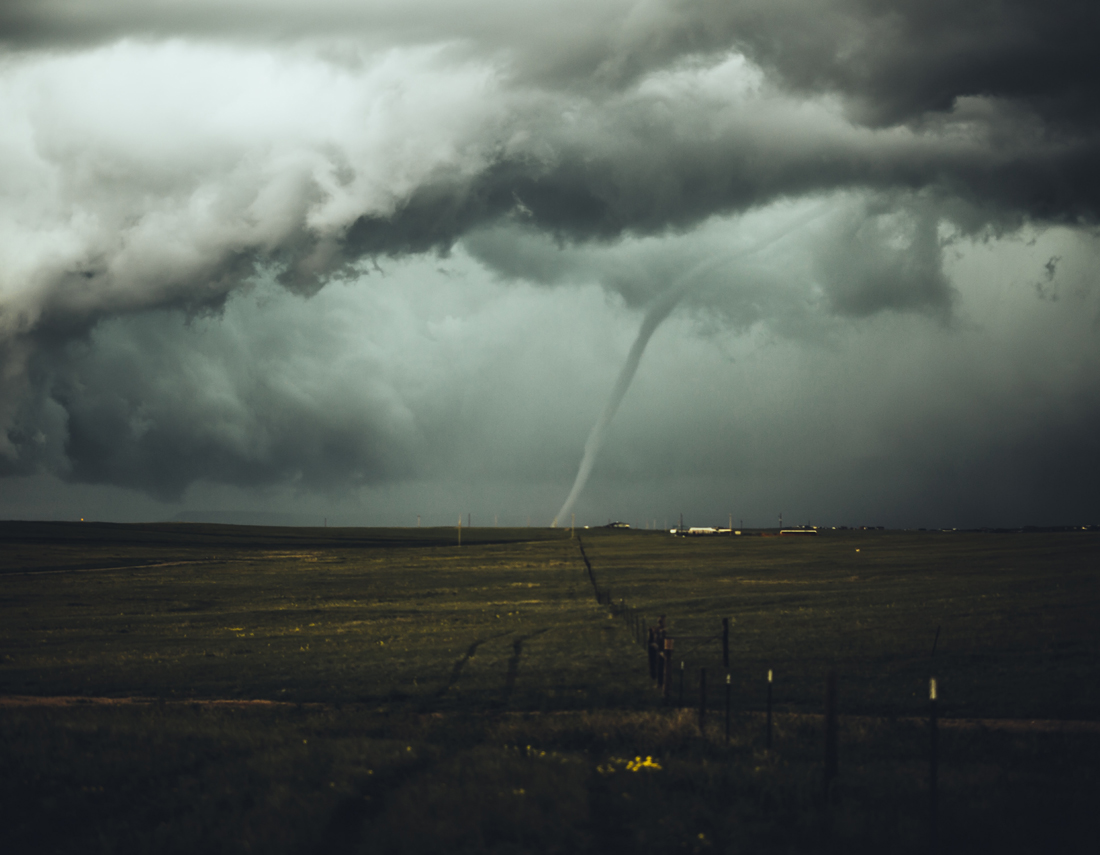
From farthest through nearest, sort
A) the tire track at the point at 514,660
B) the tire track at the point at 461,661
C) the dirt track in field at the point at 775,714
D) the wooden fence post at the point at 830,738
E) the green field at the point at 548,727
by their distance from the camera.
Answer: the tire track at the point at 461,661
the tire track at the point at 514,660
the dirt track in field at the point at 775,714
the wooden fence post at the point at 830,738
the green field at the point at 548,727

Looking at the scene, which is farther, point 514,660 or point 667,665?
point 514,660

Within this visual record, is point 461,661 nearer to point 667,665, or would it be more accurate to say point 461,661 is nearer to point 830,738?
point 667,665

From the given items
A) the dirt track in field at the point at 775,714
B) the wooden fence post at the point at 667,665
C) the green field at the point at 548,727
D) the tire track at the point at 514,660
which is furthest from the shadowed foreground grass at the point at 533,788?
the tire track at the point at 514,660

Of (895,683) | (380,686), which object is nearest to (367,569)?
(380,686)

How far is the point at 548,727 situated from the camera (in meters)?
24.4

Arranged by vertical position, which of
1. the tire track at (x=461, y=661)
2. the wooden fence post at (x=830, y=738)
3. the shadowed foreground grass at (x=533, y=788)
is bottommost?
the tire track at (x=461, y=661)

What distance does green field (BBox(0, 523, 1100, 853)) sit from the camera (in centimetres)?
1608

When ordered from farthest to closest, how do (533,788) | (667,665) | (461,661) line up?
1. (461,661)
2. (667,665)
3. (533,788)

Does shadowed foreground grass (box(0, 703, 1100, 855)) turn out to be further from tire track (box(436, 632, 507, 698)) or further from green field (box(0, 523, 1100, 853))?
tire track (box(436, 632, 507, 698))

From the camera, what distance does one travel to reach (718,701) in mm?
29391

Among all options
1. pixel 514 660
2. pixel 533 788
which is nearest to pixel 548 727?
pixel 533 788

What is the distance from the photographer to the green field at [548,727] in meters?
16.1

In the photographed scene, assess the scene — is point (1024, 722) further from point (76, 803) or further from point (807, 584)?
point (807, 584)

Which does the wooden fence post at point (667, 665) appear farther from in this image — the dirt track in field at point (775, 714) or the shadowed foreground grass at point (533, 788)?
the shadowed foreground grass at point (533, 788)
